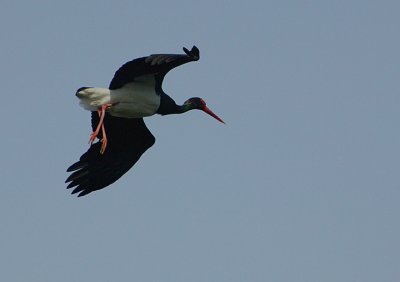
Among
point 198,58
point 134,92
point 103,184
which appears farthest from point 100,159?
point 198,58

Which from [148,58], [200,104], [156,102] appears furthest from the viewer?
[200,104]

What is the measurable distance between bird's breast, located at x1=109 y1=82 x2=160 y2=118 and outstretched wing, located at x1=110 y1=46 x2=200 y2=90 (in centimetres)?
18

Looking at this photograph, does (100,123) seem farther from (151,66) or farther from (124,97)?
(151,66)

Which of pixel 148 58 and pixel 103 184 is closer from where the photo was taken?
pixel 148 58

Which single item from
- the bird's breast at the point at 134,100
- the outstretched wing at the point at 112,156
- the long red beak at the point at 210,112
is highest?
the long red beak at the point at 210,112

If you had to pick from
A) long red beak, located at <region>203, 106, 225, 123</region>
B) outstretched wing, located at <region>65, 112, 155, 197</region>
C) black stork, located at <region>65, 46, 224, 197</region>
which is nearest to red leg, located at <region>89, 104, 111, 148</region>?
black stork, located at <region>65, 46, 224, 197</region>

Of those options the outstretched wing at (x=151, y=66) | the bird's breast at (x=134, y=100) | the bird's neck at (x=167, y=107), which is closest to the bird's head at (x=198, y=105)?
the bird's neck at (x=167, y=107)

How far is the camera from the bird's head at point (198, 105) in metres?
23.0

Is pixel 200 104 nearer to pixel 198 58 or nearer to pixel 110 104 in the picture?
pixel 110 104

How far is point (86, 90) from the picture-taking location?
20.3m

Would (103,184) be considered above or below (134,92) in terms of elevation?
below

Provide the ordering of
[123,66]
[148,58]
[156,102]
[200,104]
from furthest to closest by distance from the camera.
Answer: [200,104] < [156,102] < [123,66] < [148,58]

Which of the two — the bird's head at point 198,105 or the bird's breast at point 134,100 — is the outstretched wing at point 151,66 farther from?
the bird's head at point 198,105

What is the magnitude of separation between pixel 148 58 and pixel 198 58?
966 millimetres
